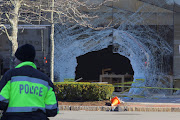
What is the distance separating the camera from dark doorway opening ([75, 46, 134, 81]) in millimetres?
19234

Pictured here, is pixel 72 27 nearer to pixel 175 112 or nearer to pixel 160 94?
pixel 160 94

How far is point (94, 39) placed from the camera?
19469 mm

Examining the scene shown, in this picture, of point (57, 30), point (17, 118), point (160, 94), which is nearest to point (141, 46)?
point (160, 94)

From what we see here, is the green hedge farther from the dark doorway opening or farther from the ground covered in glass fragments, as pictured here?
the dark doorway opening

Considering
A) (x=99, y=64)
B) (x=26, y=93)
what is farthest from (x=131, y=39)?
(x=26, y=93)

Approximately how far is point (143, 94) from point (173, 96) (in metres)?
1.46

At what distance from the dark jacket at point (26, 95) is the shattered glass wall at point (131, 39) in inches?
586

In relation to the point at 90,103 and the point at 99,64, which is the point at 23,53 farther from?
the point at 99,64

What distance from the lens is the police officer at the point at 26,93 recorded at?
4.15m

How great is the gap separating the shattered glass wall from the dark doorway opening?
211 millimetres

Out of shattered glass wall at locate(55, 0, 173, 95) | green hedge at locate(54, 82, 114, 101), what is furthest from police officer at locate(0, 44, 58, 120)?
shattered glass wall at locate(55, 0, 173, 95)

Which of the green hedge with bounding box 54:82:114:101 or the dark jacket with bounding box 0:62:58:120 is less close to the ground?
the dark jacket with bounding box 0:62:58:120

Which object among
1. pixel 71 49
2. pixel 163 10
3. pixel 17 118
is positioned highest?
pixel 163 10

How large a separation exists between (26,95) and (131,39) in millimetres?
15423
